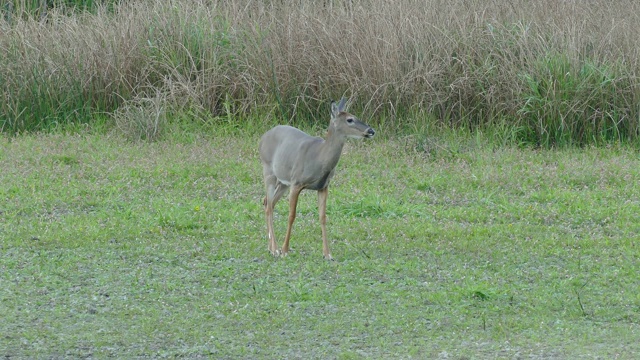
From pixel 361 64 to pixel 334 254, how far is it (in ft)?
17.0

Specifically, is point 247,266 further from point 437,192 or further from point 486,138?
point 486,138

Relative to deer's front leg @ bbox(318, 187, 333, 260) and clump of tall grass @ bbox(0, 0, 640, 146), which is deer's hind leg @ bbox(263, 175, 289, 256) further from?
clump of tall grass @ bbox(0, 0, 640, 146)

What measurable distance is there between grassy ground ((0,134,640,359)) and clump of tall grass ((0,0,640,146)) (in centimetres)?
69

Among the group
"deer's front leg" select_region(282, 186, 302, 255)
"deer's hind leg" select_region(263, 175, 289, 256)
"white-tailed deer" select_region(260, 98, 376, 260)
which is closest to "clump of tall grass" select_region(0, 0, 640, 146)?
"deer's hind leg" select_region(263, 175, 289, 256)

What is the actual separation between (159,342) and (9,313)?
3.90 feet

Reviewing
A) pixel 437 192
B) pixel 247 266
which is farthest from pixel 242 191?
pixel 247 266

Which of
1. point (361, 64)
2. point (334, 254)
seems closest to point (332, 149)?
point (334, 254)

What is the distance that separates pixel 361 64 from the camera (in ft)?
43.4

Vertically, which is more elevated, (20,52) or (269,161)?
(269,161)

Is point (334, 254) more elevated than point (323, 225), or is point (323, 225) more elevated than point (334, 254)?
point (323, 225)

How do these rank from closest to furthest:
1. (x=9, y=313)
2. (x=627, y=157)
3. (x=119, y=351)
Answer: (x=119, y=351) < (x=9, y=313) < (x=627, y=157)

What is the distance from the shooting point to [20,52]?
14.3 meters

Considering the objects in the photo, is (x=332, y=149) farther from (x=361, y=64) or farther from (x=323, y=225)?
(x=361, y=64)

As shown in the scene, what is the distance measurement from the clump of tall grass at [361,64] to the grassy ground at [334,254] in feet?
2.26
